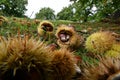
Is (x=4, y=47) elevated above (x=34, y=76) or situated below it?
above

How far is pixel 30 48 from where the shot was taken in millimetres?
1638

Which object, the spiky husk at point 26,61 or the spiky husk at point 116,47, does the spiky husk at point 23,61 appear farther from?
the spiky husk at point 116,47

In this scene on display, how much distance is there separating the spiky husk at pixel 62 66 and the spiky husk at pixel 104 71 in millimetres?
88

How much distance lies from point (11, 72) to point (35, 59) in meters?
0.11

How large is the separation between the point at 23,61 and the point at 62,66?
10.4 inches

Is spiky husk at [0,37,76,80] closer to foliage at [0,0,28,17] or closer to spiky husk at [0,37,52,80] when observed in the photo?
spiky husk at [0,37,52,80]

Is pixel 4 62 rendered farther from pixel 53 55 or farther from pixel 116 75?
pixel 116 75

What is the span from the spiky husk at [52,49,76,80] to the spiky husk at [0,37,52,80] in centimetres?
9

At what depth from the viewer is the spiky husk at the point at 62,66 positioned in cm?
173

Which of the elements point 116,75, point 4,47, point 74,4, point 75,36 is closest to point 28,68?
point 4,47

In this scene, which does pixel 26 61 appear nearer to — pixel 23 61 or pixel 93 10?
pixel 23 61

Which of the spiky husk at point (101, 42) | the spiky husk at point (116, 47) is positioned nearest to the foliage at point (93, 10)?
the spiky husk at point (101, 42)

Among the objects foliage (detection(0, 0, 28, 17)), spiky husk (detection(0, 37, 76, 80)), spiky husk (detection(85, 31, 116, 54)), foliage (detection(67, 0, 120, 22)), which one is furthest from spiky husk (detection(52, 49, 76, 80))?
foliage (detection(0, 0, 28, 17))

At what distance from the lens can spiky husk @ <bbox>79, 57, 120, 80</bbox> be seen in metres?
1.60
